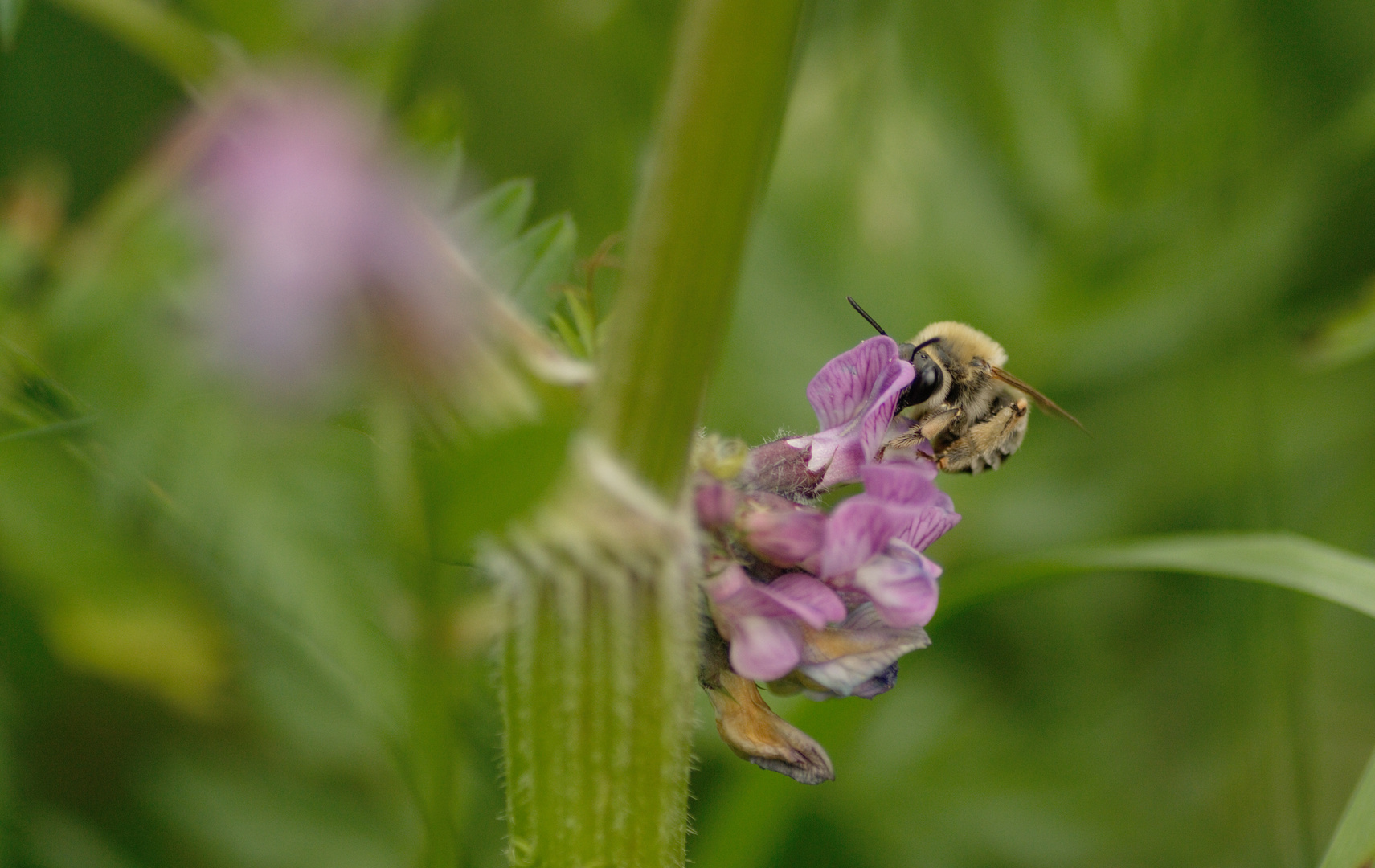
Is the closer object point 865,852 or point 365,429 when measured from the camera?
point 365,429

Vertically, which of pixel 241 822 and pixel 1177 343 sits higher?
pixel 1177 343

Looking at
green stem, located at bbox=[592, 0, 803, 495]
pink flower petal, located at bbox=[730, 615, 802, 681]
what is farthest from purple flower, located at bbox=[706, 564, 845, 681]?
green stem, located at bbox=[592, 0, 803, 495]

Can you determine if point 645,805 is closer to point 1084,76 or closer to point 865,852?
point 865,852

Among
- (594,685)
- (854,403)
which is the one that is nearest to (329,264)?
(594,685)

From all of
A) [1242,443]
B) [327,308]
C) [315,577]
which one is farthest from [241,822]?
Result: [1242,443]

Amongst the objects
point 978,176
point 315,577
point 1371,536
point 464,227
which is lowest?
point 315,577
